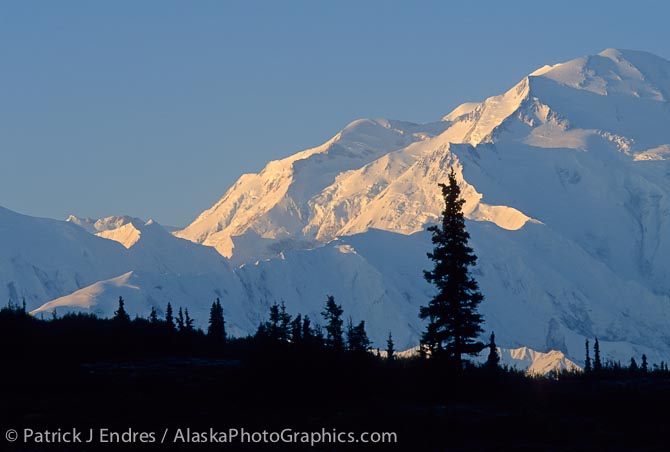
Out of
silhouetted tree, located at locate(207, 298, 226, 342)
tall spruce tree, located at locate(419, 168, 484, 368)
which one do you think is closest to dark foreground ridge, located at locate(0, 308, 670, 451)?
tall spruce tree, located at locate(419, 168, 484, 368)

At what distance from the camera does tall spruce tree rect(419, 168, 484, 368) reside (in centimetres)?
5924

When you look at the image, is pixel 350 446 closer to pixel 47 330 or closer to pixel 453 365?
pixel 453 365

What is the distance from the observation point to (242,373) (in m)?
54.6

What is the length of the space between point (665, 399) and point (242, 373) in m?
13.9

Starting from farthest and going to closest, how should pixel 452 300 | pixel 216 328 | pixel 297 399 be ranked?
pixel 216 328 < pixel 452 300 < pixel 297 399

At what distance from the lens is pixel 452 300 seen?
5988cm

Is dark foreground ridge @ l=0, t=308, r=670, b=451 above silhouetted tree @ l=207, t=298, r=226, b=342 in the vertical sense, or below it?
below

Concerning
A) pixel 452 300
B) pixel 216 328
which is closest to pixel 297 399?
pixel 452 300

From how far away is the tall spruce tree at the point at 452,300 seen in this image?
5924cm

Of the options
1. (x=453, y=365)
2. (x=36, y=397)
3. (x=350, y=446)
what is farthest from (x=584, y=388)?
(x=36, y=397)

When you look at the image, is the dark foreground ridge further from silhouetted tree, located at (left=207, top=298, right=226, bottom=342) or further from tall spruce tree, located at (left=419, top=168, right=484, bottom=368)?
silhouetted tree, located at (left=207, top=298, right=226, bottom=342)

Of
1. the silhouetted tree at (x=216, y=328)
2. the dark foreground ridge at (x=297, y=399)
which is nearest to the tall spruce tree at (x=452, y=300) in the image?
the dark foreground ridge at (x=297, y=399)

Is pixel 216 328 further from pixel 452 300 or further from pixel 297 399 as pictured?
pixel 297 399

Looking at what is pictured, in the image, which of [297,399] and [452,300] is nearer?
[297,399]
